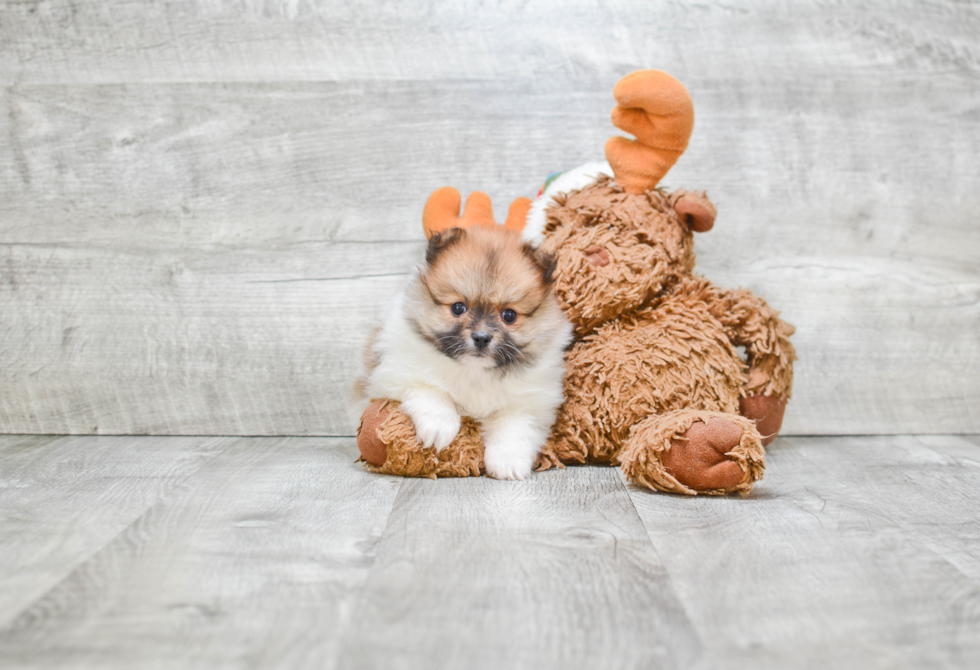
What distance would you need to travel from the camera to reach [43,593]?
96 cm

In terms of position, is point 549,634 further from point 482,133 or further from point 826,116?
point 826,116

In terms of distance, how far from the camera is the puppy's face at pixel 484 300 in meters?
1.47

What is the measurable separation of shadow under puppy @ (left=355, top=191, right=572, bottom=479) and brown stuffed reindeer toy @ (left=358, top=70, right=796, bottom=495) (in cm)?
5

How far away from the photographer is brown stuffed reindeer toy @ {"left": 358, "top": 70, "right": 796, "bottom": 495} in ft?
5.02

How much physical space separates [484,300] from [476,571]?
1.98ft

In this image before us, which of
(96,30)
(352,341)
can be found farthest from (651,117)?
(96,30)

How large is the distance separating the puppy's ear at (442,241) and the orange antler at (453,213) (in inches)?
6.8

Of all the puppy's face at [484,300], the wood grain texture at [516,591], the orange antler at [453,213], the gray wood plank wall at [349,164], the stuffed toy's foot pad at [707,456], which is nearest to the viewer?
the wood grain texture at [516,591]

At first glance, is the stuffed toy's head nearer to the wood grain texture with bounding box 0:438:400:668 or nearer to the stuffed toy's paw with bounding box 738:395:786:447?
the stuffed toy's paw with bounding box 738:395:786:447

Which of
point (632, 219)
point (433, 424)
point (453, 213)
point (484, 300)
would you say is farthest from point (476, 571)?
point (453, 213)

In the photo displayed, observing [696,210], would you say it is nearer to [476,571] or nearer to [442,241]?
[442,241]

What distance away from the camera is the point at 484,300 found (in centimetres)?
148

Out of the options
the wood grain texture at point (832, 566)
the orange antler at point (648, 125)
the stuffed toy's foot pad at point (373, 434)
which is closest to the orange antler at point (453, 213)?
the orange antler at point (648, 125)

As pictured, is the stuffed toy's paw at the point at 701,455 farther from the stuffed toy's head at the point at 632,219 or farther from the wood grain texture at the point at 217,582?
the wood grain texture at the point at 217,582
